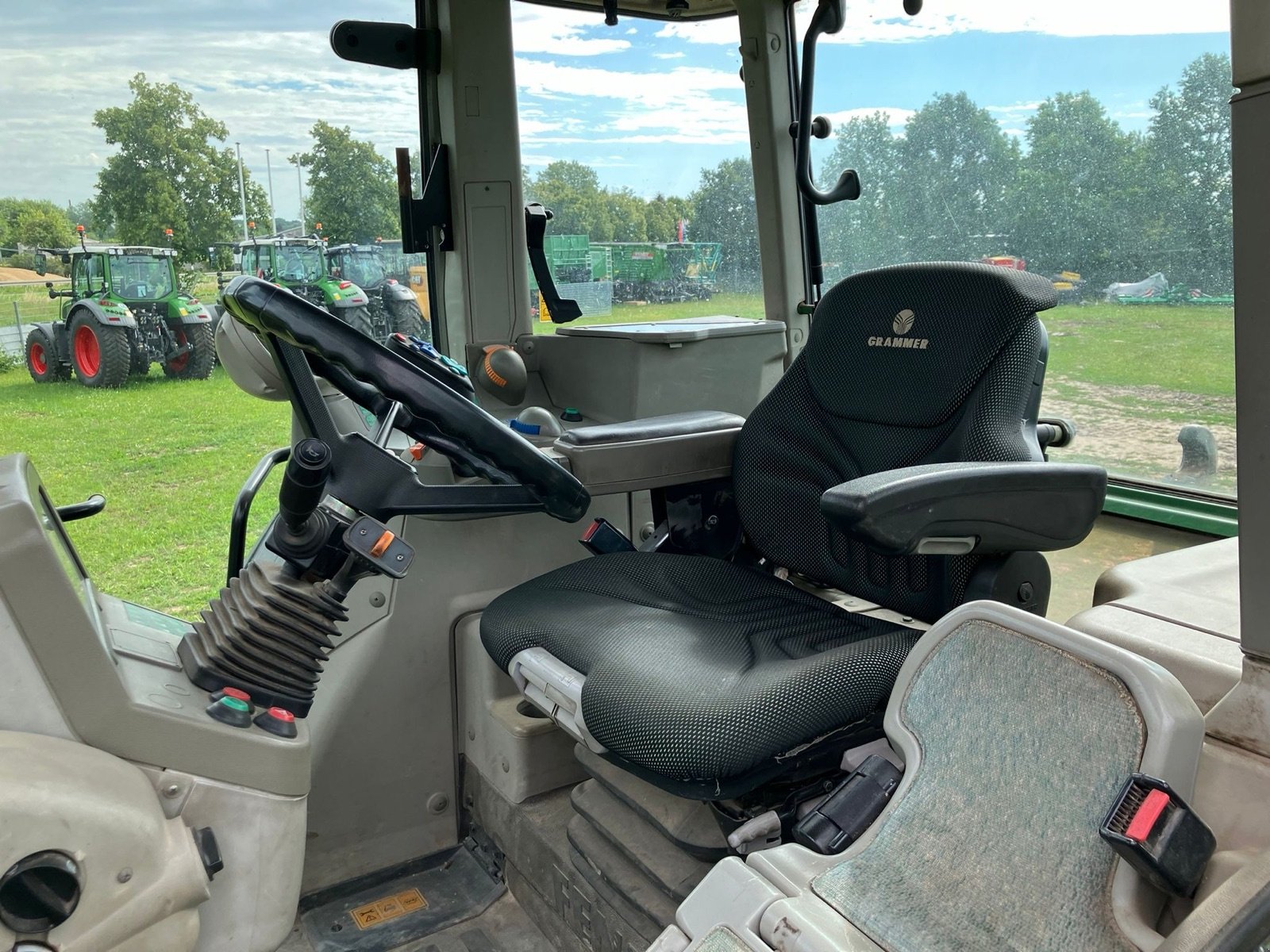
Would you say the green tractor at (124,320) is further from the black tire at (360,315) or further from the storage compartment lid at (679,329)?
the storage compartment lid at (679,329)

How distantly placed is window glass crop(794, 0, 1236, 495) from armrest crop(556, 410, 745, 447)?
1.82 ft

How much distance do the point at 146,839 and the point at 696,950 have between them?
0.58m

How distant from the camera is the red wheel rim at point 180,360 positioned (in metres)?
2.44

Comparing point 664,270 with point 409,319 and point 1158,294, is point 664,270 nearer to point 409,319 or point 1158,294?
point 409,319

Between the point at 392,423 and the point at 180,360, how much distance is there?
1.43m

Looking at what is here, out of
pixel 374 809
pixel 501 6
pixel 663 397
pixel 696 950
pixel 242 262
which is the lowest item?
pixel 374 809

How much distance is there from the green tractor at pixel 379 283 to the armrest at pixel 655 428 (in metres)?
0.69

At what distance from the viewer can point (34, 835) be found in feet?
3.13

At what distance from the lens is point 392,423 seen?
127 cm

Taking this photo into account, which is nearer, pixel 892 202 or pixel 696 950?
pixel 696 950

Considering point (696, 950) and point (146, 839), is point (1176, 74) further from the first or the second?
point (146, 839)

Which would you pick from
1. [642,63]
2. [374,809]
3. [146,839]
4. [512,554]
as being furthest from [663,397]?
[146,839]

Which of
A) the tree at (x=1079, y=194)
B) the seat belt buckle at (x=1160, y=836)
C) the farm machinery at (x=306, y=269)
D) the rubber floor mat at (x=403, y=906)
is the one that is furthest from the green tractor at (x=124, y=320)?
the seat belt buckle at (x=1160, y=836)

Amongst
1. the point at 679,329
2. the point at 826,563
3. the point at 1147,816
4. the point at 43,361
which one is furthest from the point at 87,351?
the point at 1147,816
